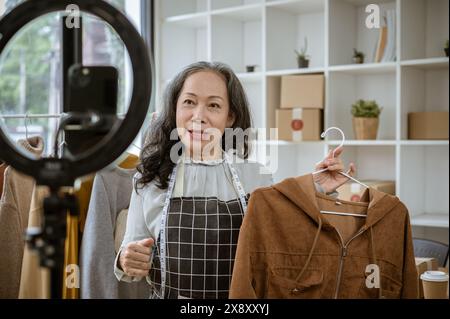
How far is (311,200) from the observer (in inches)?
49.6

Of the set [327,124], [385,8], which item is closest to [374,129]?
[327,124]

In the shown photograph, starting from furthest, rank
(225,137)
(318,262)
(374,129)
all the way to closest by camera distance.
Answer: (374,129) < (225,137) < (318,262)

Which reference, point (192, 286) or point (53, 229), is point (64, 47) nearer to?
point (53, 229)

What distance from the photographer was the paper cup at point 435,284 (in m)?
1.61

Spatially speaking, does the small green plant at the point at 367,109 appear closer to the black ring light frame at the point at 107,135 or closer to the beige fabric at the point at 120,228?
the beige fabric at the point at 120,228

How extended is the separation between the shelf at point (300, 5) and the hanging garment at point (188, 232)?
201 cm

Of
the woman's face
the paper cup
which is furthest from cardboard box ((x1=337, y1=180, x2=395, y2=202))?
the woman's face

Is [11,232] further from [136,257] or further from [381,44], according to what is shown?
[381,44]

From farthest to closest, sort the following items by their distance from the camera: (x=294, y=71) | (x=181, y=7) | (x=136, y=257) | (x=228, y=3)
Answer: (x=181, y=7) → (x=228, y=3) → (x=294, y=71) → (x=136, y=257)

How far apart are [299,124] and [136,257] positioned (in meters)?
1.94

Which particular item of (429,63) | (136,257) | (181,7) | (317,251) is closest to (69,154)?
(136,257)
